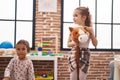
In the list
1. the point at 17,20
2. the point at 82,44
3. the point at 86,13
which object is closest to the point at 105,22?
the point at 17,20

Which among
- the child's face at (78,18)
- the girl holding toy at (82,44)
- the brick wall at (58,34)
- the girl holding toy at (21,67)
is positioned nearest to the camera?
the girl holding toy at (82,44)

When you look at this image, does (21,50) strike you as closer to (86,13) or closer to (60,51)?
(86,13)

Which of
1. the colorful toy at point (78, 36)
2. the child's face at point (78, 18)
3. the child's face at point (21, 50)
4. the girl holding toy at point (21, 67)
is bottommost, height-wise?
the girl holding toy at point (21, 67)

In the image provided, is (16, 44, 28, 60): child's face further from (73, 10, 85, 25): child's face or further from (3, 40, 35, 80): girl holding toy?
(73, 10, 85, 25): child's face

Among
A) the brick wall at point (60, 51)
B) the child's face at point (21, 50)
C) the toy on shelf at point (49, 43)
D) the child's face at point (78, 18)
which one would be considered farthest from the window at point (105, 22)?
the child's face at point (78, 18)

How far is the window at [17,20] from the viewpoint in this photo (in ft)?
15.8

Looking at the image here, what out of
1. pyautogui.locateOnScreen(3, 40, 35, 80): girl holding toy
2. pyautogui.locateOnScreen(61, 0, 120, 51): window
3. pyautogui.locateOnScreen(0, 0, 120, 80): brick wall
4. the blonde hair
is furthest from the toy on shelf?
the blonde hair

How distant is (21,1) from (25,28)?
51 centimetres

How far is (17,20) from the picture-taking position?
484cm

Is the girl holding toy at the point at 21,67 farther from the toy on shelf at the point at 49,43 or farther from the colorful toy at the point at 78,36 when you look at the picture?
the toy on shelf at the point at 49,43

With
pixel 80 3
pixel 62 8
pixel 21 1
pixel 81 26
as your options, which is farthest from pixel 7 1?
pixel 81 26

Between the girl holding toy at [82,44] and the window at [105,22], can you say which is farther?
the window at [105,22]

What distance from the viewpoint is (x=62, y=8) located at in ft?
16.0

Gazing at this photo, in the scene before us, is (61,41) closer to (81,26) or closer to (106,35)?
(106,35)
